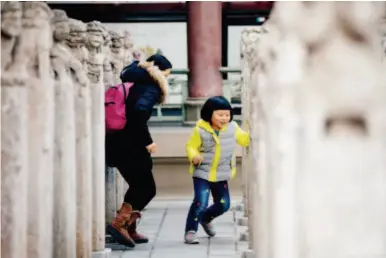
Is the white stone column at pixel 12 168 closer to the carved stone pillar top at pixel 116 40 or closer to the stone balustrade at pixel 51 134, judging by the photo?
the stone balustrade at pixel 51 134

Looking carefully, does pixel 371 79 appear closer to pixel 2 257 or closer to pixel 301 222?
pixel 301 222

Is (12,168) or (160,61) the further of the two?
(160,61)

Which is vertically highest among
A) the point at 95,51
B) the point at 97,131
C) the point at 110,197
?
the point at 95,51

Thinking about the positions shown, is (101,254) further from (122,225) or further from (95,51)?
(95,51)

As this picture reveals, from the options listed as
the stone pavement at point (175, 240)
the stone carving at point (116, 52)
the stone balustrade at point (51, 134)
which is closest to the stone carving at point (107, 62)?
the stone balustrade at point (51, 134)

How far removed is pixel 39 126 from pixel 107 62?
11.0 ft

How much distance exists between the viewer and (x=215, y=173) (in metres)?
9.96

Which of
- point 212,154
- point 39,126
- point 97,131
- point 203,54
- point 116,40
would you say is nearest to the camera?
point 39,126

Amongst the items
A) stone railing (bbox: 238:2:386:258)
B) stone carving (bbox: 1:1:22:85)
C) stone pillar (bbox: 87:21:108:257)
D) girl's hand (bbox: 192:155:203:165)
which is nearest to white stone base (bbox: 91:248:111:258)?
stone pillar (bbox: 87:21:108:257)

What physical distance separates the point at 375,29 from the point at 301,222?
2.23 ft

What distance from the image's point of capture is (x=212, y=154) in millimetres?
9938

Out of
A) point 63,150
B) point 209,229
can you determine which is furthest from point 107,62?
point 63,150

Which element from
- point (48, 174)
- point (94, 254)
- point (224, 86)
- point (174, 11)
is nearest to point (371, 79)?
point (48, 174)

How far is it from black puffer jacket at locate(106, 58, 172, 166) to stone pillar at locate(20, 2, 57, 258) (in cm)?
293
